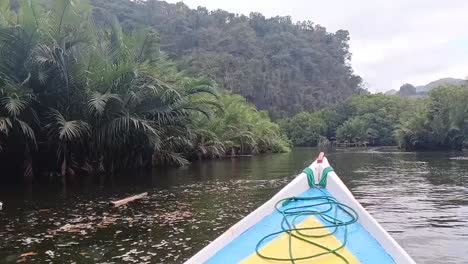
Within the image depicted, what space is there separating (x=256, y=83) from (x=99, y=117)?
76922 millimetres

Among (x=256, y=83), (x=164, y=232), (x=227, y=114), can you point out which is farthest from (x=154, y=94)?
(x=256, y=83)

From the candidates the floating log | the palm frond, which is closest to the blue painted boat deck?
the floating log

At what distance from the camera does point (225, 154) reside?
122ft

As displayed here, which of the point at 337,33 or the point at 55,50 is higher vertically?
the point at 337,33

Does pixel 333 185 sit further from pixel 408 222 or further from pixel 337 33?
pixel 337 33

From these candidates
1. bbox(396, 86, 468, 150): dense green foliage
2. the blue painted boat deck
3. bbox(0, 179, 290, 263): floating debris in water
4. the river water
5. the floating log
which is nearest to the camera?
the blue painted boat deck

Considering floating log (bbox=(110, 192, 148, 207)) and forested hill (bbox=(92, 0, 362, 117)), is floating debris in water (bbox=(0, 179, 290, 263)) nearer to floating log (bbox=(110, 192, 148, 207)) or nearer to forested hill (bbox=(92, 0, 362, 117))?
floating log (bbox=(110, 192, 148, 207))

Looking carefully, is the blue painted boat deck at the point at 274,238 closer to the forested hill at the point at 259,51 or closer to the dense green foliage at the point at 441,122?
the dense green foliage at the point at 441,122

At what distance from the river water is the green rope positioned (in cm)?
265

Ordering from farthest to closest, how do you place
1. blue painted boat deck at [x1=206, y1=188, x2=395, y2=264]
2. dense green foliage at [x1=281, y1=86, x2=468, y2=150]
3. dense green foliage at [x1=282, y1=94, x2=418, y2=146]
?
dense green foliage at [x1=282, y1=94, x2=418, y2=146] → dense green foliage at [x1=281, y1=86, x2=468, y2=150] → blue painted boat deck at [x1=206, y1=188, x2=395, y2=264]

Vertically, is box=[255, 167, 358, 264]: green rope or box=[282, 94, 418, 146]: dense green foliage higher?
box=[282, 94, 418, 146]: dense green foliage

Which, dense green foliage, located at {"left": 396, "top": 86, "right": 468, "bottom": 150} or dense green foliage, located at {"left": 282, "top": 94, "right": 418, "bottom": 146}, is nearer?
dense green foliage, located at {"left": 396, "top": 86, "right": 468, "bottom": 150}

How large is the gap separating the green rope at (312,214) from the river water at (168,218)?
2.65 metres

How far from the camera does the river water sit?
684 cm
